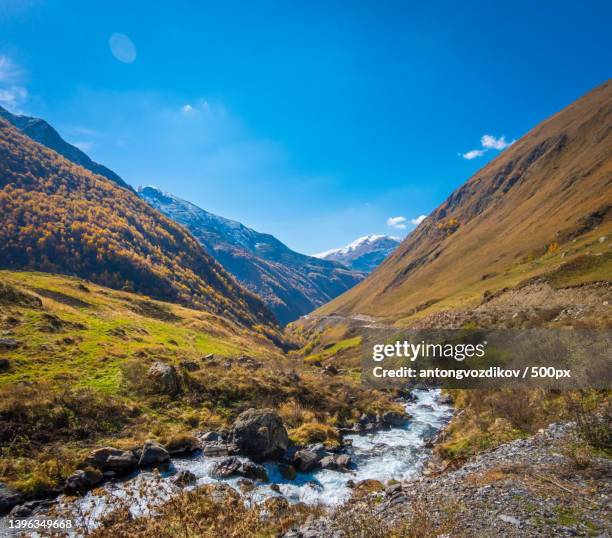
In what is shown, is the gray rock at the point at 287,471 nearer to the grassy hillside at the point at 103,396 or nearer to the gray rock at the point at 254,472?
the gray rock at the point at 254,472

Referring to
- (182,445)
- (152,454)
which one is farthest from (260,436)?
(152,454)

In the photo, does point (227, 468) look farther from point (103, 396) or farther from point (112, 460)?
point (103, 396)

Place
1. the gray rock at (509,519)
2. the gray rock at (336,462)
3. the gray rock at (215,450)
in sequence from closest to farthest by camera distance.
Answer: the gray rock at (509,519), the gray rock at (215,450), the gray rock at (336,462)

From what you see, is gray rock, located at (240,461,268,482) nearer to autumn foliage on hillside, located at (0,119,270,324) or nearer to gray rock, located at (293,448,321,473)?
gray rock, located at (293,448,321,473)

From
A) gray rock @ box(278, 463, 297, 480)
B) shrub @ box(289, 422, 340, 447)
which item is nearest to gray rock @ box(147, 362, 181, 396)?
shrub @ box(289, 422, 340, 447)

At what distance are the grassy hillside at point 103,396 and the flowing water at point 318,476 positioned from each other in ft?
9.03

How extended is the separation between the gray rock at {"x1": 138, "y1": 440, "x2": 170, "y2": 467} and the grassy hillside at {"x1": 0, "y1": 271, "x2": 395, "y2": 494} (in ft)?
5.37

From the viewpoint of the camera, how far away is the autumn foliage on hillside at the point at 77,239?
130 m

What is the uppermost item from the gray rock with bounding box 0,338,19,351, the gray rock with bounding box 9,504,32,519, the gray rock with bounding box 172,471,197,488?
the gray rock with bounding box 0,338,19,351

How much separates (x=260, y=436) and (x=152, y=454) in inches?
272

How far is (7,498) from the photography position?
15.2 metres

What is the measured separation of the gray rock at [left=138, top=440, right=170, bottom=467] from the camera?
781 inches

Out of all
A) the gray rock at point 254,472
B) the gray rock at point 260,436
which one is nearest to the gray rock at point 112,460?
Answer: the gray rock at point 254,472

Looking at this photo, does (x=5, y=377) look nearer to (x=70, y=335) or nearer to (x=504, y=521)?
(x=70, y=335)
